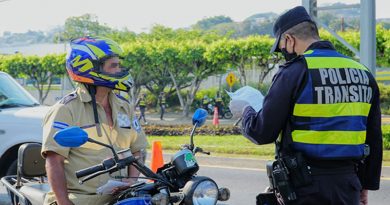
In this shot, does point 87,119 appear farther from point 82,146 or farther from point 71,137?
point 71,137

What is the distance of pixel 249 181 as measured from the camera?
10.7 metres

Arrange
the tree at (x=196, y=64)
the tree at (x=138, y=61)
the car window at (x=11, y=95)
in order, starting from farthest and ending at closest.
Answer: the tree at (x=138, y=61) → the tree at (x=196, y=64) → the car window at (x=11, y=95)

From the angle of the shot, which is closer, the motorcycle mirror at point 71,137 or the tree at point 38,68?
the motorcycle mirror at point 71,137

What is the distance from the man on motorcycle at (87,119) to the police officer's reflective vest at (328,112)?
1.01m

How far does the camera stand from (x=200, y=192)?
306cm

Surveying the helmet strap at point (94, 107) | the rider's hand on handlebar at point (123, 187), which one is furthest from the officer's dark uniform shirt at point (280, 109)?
the helmet strap at point (94, 107)

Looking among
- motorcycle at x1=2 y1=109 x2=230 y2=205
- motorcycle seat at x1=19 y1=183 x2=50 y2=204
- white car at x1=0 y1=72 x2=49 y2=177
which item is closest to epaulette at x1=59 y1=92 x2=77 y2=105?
motorcycle at x1=2 y1=109 x2=230 y2=205

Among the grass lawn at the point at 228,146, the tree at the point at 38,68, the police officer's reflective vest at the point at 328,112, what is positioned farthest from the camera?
the tree at the point at 38,68

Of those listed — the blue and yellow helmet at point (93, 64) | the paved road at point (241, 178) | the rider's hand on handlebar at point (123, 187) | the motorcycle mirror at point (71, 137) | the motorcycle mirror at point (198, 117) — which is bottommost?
the paved road at point (241, 178)

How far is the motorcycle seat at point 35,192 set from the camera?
3.91 m

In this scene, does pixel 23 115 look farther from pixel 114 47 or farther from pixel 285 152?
pixel 285 152

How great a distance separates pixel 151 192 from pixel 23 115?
5.55 metres

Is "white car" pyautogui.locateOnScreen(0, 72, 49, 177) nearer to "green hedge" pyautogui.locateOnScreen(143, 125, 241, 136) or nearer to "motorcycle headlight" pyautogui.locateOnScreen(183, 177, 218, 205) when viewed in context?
"motorcycle headlight" pyautogui.locateOnScreen(183, 177, 218, 205)

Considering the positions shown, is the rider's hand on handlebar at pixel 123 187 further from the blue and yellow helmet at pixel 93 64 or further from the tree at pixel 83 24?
the tree at pixel 83 24
